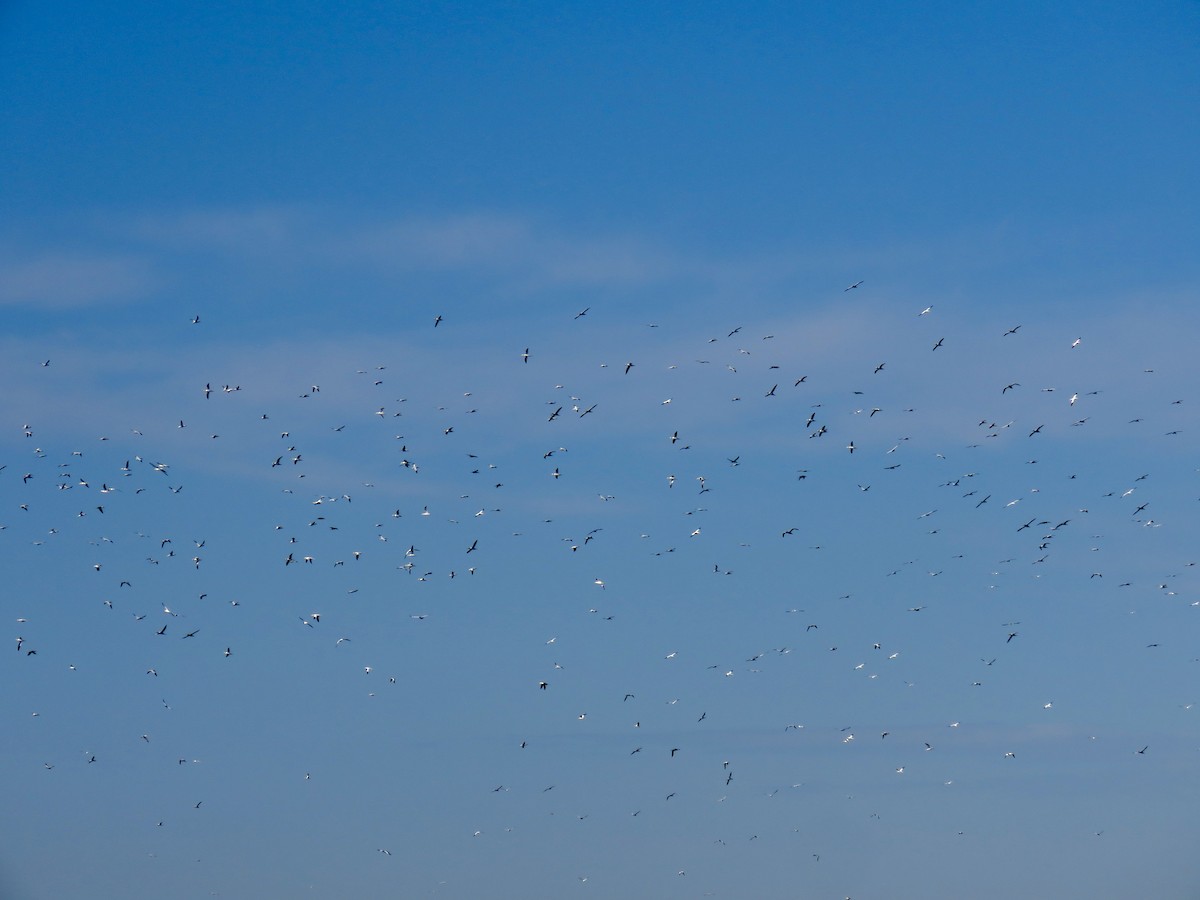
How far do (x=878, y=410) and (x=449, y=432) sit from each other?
2070 cm

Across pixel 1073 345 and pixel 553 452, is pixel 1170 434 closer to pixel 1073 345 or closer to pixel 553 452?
pixel 1073 345

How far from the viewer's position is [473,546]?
80.2 m

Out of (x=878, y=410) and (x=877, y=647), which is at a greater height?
(x=878, y=410)

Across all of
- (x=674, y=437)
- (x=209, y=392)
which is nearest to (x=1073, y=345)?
(x=674, y=437)

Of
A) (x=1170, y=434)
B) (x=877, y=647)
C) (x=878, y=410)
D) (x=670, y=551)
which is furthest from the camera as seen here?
(x=877, y=647)

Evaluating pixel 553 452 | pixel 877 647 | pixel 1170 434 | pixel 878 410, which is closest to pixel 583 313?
pixel 553 452

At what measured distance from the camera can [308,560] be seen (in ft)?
271

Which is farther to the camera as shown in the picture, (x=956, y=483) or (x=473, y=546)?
(x=473, y=546)

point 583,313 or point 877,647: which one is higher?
point 583,313

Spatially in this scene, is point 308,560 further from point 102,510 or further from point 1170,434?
point 1170,434

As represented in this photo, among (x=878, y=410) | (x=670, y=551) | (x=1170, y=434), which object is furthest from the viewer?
(x=670, y=551)

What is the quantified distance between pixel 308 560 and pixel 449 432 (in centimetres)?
1301

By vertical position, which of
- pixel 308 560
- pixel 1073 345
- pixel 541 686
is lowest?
pixel 541 686

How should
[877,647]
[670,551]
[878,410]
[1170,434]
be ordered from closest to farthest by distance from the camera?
1. [1170,434]
2. [878,410]
3. [670,551]
4. [877,647]
